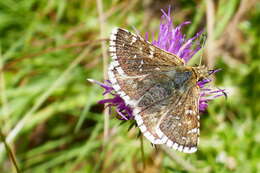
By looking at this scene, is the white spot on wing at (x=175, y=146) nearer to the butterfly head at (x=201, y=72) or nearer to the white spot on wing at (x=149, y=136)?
the white spot on wing at (x=149, y=136)

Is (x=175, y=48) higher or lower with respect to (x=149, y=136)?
higher

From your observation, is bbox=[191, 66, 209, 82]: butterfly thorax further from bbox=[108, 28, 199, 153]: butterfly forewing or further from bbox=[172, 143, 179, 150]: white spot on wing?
bbox=[172, 143, 179, 150]: white spot on wing

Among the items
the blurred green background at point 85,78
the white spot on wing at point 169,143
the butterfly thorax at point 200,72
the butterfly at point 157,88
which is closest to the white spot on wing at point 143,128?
the butterfly at point 157,88

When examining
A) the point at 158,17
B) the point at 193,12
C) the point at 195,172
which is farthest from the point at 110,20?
the point at 195,172

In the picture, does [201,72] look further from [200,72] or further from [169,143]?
[169,143]

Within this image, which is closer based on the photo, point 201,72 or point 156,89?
point 156,89

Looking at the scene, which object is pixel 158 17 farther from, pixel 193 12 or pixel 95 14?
pixel 95 14

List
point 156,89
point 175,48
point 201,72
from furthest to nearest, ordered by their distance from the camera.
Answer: point 175,48 → point 201,72 → point 156,89

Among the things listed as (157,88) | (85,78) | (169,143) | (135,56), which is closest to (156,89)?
(157,88)
